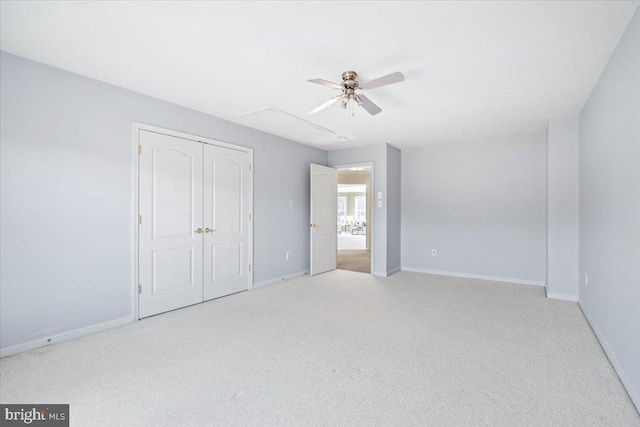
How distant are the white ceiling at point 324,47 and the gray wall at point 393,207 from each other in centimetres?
211

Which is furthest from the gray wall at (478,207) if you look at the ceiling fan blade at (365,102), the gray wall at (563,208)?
the ceiling fan blade at (365,102)

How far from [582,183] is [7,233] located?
5930mm

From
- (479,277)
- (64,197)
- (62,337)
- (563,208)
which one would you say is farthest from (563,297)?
(64,197)

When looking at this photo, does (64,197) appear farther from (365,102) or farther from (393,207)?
(393,207)

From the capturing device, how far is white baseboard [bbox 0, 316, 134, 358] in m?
2.44

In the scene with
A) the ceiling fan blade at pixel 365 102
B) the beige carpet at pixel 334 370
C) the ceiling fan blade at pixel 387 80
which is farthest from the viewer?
the ceiling fan blade at pixel 365 102

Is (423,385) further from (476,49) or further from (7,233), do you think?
(7,233)

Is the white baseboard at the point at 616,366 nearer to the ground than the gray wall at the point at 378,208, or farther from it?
nearer to the ground

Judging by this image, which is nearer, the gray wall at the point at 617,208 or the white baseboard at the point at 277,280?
the gray wall at the point at 617,208

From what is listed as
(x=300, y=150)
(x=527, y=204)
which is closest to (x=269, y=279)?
(x=300, y=150)

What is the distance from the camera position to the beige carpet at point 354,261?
6208 mm

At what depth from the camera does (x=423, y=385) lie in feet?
6.74

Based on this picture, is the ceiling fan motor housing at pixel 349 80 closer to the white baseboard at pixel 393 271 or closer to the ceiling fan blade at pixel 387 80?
the ceiling fan blade at pixel 387 80

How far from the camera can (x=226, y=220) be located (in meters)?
4.16
